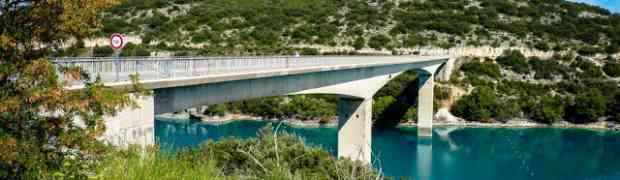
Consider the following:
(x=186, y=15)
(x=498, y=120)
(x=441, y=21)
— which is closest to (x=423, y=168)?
(x=498, y=120)

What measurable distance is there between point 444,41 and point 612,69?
53.5 feet

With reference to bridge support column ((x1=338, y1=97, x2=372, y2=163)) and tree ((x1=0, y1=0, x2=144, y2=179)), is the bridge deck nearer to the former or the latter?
tree ((x1=0, y1=0, x2=144, y2=179))

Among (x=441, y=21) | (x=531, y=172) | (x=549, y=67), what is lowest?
(x=531, y=172)

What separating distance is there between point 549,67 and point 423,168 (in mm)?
23955

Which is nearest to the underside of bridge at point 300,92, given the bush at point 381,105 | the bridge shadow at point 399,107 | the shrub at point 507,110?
the bridge shadow at point 399,107

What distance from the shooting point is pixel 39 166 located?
15.4 feet

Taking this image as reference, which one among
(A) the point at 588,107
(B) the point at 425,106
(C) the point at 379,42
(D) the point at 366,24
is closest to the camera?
(B) the point at 425,106

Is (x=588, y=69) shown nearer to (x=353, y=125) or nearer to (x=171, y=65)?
(x=353, y=125)

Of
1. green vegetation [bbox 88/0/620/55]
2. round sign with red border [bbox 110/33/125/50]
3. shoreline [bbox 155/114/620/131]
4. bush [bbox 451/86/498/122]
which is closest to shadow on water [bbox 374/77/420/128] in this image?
shoreline [bbox 155/114/620/131]

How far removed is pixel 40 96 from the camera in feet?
15.0

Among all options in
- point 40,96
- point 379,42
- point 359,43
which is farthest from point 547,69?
point 40,96

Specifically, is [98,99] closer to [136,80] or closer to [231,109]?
[136,80]

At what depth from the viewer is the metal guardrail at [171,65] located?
10000mm

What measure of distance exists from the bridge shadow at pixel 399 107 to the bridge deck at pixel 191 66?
17.4m
